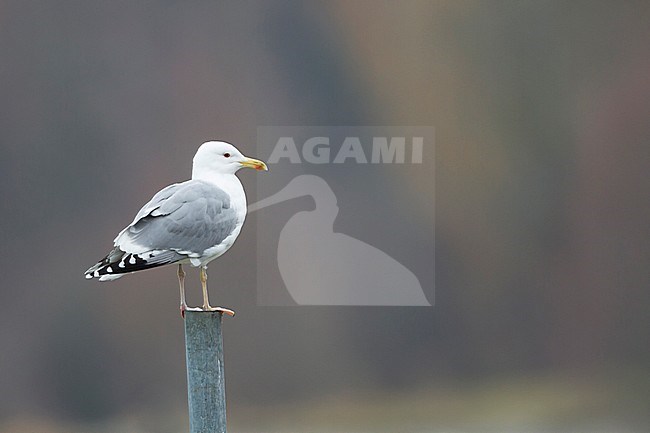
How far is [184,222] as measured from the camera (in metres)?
2.28

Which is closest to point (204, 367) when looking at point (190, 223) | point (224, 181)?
point (190, 223)

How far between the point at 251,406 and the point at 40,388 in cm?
77

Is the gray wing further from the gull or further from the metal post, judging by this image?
the metal post

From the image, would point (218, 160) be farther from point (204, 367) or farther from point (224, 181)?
point (204, 367)

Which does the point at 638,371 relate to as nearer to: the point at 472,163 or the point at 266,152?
the point at 472,163

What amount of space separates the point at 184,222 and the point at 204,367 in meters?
0.35

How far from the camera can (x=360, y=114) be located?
11.2ft

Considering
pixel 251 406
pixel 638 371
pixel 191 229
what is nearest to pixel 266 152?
pixel 251 406

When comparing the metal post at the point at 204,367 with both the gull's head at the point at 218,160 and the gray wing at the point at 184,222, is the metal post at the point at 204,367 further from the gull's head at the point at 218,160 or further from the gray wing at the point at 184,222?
the gull's head at the point at 218,160

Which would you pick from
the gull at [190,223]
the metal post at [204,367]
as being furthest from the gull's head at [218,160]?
the metal post at [204,367]

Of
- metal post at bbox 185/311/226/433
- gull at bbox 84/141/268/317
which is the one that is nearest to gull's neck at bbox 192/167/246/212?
gull at bbox 84/141/268/317

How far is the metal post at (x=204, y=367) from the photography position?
228 centimetres

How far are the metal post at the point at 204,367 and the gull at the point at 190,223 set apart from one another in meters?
0.03

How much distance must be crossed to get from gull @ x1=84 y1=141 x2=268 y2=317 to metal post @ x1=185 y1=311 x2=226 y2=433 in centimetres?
3
